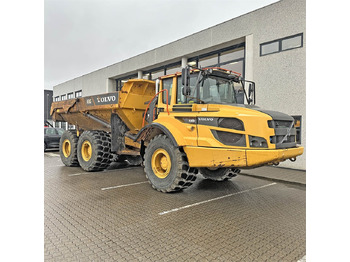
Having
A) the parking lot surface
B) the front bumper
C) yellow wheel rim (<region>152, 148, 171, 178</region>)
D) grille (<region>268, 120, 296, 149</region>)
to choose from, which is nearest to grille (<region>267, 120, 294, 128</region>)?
grille (<region>268, 120, 296, 149</region>)

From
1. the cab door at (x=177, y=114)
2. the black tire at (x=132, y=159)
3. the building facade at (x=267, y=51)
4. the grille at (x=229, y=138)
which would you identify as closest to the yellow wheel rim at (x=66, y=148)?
the black tire at (x=132, y=159)

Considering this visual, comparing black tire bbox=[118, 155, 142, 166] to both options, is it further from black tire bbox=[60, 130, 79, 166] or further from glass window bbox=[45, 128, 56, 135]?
glass window bbox=[45, 128, 56, 135]

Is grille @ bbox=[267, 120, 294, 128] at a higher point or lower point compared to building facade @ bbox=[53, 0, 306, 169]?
lower

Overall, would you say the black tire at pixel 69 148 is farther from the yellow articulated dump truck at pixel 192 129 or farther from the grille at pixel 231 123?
the grille at pixel 231 123

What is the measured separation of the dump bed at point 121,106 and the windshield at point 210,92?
7.00 ft

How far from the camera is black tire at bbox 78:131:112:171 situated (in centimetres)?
765

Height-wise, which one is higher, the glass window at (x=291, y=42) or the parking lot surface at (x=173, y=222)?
the glass window at (x=291, y=42)

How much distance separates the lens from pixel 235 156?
4488 millimetres

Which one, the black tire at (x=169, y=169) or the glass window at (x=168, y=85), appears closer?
the black tire at (x=169, y=169)

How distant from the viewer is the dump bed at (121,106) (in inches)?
282

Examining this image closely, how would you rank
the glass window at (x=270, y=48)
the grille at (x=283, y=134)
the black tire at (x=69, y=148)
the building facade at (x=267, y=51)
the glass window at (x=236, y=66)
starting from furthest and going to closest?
the glass window at (x=236, y=66) → the glass window at (x=270, y=48) → the black tire at (x=69, y=148) → the building facade at (x=267, y=51) → the grille at (x=283, y=134)

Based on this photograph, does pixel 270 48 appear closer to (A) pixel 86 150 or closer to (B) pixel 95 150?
(B) pixel 95 150

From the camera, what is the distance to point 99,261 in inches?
111

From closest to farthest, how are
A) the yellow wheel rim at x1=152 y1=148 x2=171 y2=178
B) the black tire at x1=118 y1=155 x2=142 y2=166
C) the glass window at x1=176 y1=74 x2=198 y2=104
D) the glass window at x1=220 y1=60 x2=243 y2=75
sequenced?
the glass window at x1=176 y1=74 x2=198 y2=104, the yellow wheel rim at x1=152 y1=148 x2=171 y2=178, the black tire at x1=118 y1=155 x2=142 y2=166, the glass window at x1=220 y1=60 x2=243 y2=75
